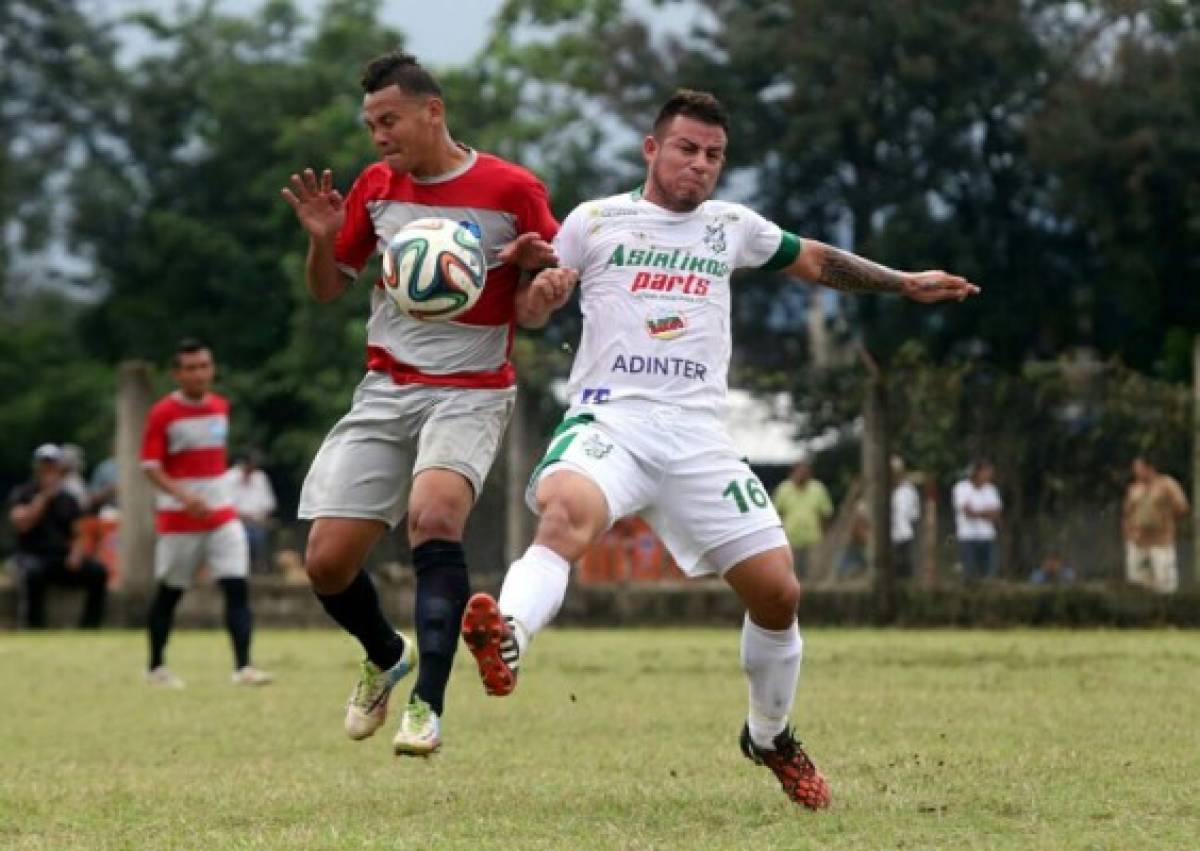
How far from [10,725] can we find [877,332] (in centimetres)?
3011

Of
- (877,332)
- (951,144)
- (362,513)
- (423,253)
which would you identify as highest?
(951,144)

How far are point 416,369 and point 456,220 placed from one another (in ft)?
1.90

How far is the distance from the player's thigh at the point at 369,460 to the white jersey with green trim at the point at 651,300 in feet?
3.68

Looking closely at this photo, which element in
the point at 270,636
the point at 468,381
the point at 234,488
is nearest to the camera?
the point at 468,381

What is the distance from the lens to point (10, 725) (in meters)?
13.1

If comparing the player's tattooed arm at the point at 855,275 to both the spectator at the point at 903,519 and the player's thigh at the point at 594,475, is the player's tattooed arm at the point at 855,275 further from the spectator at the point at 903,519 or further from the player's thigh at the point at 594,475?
the spectator at the point at 903,519

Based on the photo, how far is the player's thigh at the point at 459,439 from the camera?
911cm

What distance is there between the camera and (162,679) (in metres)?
16.4

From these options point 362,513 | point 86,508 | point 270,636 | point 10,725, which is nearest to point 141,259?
point 86,508

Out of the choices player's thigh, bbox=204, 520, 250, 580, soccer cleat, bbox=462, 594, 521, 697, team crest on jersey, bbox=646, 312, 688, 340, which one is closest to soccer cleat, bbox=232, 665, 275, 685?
player's thigh, bbox=204, 520, 250, 580

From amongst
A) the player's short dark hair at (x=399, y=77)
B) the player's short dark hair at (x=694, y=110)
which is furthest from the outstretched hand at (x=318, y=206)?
the player's short dark hair at (x=694, y=110)

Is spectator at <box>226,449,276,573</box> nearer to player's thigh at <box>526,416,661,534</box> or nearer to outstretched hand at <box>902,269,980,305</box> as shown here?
outstretched hand at <box>902,269,980,305</box>

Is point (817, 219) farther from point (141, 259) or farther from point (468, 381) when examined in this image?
point (468, 381)

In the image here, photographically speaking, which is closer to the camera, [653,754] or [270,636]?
[653,754]
